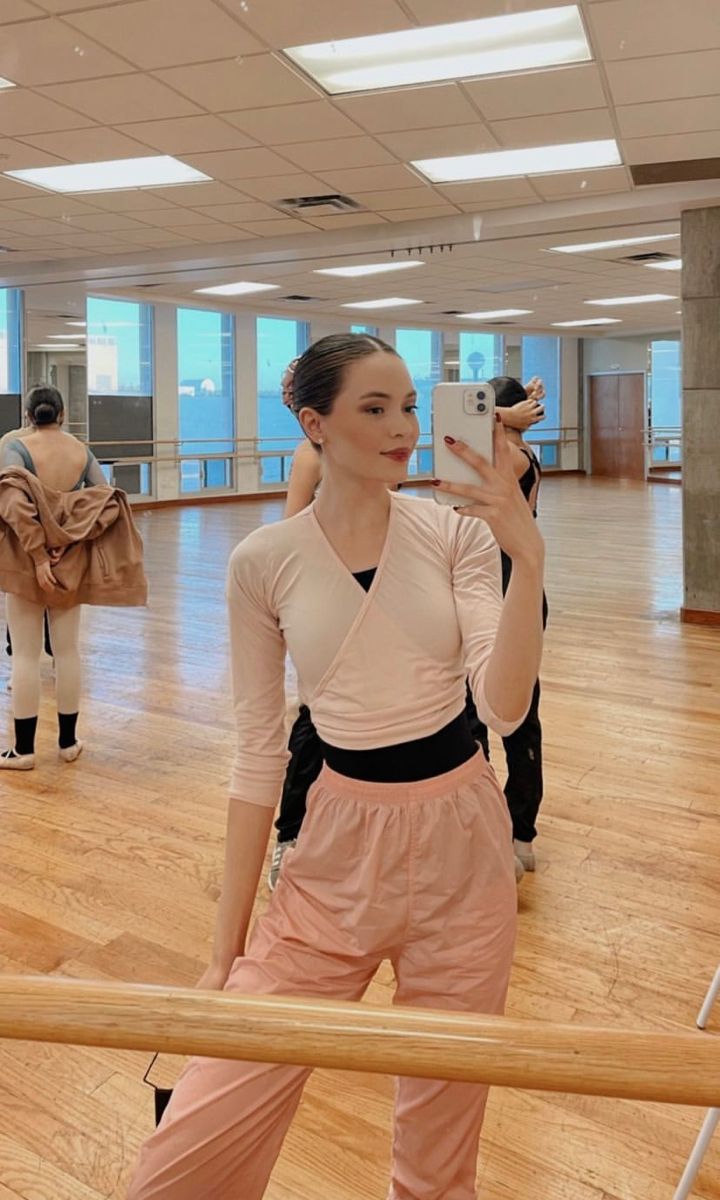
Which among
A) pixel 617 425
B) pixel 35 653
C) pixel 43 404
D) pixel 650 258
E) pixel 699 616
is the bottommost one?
pixel 699 616

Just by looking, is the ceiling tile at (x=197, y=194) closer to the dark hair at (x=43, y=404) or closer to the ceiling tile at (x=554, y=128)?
the ceiling tile at (x=554, y=128)

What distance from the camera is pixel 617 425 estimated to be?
22.5 meters

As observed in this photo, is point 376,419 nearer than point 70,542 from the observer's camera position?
Yes

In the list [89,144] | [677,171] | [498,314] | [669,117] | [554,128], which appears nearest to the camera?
[669,117]

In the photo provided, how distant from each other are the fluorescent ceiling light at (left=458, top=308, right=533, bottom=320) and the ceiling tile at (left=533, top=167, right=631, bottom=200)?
8967 mm

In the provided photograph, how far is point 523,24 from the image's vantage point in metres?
4.32

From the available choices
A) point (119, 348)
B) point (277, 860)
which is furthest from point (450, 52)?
point (119, 348)

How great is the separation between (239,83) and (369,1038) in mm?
5134

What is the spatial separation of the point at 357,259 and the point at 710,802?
797cm

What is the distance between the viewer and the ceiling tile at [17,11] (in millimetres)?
3988

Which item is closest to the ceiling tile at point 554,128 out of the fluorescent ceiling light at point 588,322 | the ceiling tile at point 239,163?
the ceiling tile at point 239,163

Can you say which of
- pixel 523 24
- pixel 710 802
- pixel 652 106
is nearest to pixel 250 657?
pixel 710 802

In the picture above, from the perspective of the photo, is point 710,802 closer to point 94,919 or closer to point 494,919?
point 94,919

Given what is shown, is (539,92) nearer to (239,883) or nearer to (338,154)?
(338,154)
